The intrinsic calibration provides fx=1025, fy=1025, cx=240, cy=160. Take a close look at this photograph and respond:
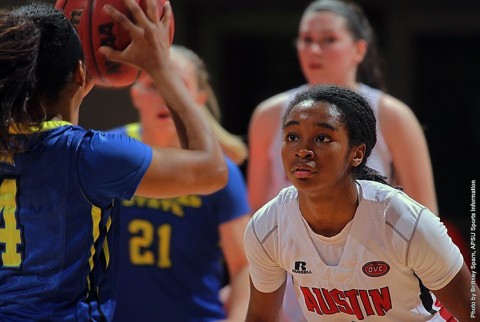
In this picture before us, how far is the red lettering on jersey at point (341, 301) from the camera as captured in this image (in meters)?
3.02

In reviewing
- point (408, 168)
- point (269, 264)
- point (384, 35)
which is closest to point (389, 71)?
point (384, 35)

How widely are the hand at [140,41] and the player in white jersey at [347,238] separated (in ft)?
1.61

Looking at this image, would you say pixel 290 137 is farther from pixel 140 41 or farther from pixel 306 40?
pixel 306 40

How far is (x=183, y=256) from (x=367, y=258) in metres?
1.76

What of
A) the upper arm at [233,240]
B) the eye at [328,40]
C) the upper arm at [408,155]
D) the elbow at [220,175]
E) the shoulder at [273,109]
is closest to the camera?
the elbow at [220,175]

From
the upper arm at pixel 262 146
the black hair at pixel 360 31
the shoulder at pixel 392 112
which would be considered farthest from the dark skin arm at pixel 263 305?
the black hair at pixel 360 31

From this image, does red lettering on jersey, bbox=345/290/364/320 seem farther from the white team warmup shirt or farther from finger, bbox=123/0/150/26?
finger, bbox=123/0/150/26

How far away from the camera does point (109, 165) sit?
2918mm

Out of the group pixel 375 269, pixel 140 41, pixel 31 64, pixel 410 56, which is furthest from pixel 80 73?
pixel 410 56

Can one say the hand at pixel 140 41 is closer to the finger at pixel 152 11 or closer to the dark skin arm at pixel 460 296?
the finger at pixel 152 11

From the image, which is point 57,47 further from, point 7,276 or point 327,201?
point 327,201

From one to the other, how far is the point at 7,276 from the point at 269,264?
781 mm

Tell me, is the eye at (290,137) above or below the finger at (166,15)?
below

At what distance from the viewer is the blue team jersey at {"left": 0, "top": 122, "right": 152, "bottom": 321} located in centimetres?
292
